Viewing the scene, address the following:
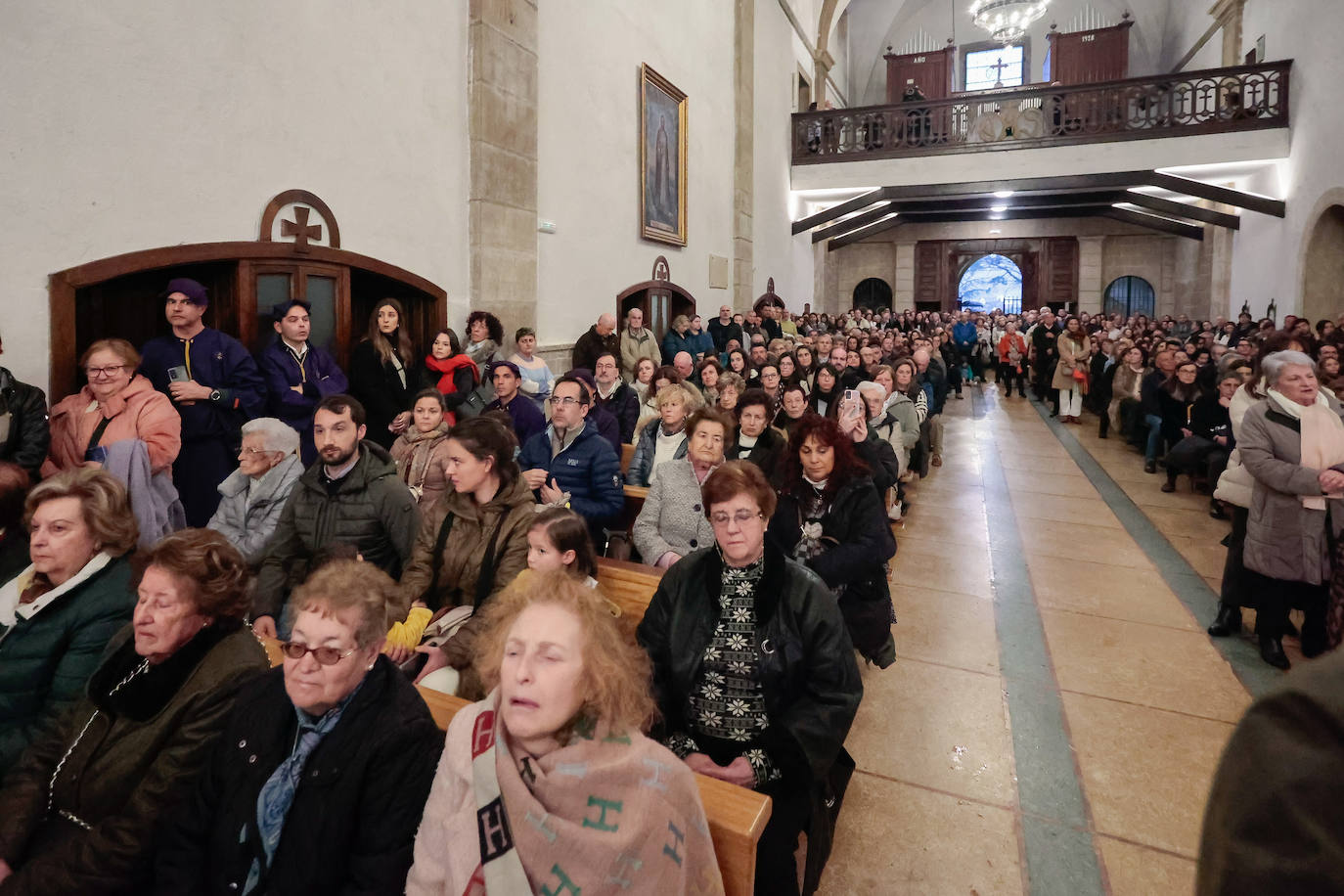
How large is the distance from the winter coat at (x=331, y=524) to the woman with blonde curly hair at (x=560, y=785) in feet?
5.97

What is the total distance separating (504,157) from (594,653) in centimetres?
615

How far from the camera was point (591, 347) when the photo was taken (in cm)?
776

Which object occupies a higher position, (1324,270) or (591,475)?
(1324,270)

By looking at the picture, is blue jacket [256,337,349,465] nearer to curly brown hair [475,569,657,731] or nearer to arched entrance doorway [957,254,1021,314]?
curly brown hair [475,569,657,731]

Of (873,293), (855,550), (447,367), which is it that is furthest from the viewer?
(873,293)

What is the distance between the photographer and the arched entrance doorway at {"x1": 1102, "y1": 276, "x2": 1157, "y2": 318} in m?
20.6

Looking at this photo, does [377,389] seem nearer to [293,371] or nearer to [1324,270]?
[293,371]

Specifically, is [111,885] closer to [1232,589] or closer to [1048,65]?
[1232,589]

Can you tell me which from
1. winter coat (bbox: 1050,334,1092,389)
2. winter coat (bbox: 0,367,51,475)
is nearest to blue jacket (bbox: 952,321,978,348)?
winter coat (bbox: 1050,334,1092,389)

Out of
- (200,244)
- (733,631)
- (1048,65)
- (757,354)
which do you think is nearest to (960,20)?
(1048,65)

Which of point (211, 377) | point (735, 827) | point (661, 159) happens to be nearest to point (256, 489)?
point (211, 377)

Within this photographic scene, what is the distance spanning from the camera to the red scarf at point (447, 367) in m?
5.53

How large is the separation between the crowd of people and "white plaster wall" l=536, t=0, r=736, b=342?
12.2 ft

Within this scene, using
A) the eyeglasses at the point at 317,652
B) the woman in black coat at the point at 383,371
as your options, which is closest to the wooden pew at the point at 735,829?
the eyeglasses at the point at 317,652
